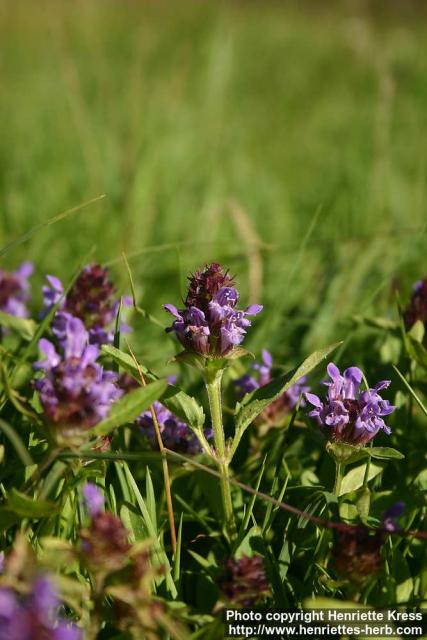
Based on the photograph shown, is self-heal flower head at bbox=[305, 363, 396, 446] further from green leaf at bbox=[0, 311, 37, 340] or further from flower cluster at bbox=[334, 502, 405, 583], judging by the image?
green leaf at bbox=[0, 311, 37, 340]

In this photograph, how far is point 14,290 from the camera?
1896mm

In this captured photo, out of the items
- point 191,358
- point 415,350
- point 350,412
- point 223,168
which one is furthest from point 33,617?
point 223,168

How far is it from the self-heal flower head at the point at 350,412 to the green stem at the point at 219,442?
0.54 feet

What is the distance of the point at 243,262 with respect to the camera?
2.79m

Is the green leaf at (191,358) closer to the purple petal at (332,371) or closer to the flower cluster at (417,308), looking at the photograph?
the purple petal at (332,371)

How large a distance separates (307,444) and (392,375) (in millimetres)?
295

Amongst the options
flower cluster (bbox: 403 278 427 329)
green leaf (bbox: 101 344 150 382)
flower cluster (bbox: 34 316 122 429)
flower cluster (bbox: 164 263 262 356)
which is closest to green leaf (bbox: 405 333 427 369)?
flower cluster (bbox: 403 278 427 329)

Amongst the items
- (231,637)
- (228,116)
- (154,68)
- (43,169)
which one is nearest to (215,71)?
(43,169)

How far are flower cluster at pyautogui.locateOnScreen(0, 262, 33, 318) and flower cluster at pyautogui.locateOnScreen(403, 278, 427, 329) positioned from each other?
101 centimetres

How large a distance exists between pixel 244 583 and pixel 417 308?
3.03 ft

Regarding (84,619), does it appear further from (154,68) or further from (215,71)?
(154,68)

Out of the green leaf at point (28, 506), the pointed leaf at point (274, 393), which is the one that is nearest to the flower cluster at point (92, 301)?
the pointed leaf at point (274, 393)

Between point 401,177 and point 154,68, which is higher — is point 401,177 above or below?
below

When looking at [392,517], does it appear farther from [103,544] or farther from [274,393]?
[103,544]
